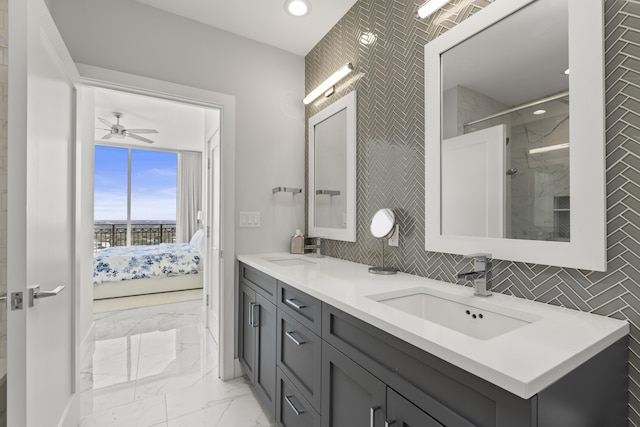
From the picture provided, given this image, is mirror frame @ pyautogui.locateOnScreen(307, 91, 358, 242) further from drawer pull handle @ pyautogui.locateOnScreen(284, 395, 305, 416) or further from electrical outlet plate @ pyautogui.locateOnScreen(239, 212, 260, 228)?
drawer pull handle @ pyautogui.locateOnScreen(284, 395, 305, 416)

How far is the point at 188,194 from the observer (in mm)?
7004

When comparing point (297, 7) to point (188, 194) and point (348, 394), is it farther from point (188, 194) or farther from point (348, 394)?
point (188, 194)

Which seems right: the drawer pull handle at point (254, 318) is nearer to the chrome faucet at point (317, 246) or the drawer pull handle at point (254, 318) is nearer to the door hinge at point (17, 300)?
the chrome faucet at point (317, 246)

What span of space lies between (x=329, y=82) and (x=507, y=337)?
1.94 metres

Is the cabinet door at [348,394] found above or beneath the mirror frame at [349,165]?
beneath

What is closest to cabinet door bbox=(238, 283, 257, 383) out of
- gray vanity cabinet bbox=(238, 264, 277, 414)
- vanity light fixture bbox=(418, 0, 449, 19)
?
gray vanity cabinet bbox=(238, 264, 277, 414)

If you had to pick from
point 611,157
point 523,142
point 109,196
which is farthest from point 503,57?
point 109,196

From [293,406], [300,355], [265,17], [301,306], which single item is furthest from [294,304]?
[265,17]

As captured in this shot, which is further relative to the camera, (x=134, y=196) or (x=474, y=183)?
(x=134, y=196)

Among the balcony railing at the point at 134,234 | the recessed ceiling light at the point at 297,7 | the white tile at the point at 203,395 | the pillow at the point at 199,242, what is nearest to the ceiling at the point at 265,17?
the recessed ceiling light at the point at 297,7

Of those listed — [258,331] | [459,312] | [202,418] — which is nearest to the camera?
[459,312]

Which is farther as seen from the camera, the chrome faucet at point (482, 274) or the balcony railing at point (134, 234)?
the balcony railing at point (134, 234)

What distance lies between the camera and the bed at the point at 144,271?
421cm

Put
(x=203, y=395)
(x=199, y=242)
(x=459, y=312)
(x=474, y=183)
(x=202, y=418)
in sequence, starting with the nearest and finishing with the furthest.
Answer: (x=459, y=312)
(x=474, y=183)
(x=202, y=418)
(x=203, y=395)
(x=199, y=242)
